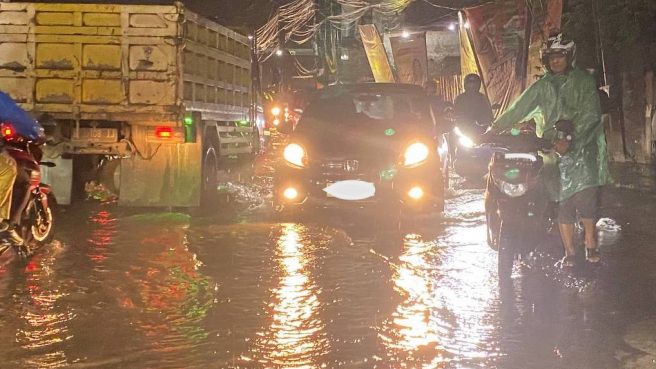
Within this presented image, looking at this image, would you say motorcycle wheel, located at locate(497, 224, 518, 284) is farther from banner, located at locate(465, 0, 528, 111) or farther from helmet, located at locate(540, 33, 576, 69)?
banner, located at locate(465, 0, 528, 111)

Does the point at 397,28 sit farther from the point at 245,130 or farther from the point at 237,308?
the point at 237,308

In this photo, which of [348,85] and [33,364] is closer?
[33,364]

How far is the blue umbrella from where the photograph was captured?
22.1ft

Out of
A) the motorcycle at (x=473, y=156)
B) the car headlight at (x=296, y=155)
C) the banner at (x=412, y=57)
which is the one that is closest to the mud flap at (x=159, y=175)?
the car headlight at (x=296, y=155)

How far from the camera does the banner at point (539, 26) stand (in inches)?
573

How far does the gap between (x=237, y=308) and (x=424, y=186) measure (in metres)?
3.55

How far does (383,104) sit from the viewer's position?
10.8 metres

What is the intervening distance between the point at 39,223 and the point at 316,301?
3.29 meters

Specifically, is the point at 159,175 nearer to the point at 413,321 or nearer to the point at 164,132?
the point at 164,132

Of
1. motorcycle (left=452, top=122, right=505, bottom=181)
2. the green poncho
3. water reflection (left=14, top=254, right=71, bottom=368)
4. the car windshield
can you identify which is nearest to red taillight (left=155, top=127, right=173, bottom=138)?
the car windshield

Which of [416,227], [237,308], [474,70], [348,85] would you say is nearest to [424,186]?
[416,227]

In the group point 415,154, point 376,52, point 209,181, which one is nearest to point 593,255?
point 415,154

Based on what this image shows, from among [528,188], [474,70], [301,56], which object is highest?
[301,56]

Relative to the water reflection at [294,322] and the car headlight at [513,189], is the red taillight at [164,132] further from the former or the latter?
the car headlight at [513,189]
